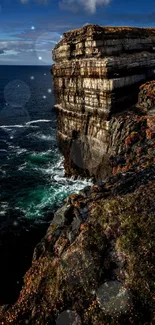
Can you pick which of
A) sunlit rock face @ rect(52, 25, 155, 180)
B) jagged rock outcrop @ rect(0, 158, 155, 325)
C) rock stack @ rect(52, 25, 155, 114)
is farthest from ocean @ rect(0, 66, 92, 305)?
rock stack @ rect(52, 25, 155, 114)

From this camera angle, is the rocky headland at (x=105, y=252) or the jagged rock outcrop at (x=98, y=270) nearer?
the jagged rock outcrop at (x=98, y=270)

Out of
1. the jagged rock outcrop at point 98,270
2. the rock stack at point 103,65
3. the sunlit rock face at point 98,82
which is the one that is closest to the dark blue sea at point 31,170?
the sunlit rock face at point 98,82

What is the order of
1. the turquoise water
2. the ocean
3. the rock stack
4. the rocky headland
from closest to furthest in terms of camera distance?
1. the rocky headland
2. the ocean
3. the rock stack
4. the turquoise water

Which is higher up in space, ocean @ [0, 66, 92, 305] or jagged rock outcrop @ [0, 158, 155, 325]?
jagged rock outcrop @ [0, 158, 155, 325]

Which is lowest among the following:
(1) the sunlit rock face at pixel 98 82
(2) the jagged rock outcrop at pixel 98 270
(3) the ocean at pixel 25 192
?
(3) the ocean at pixel 25 192

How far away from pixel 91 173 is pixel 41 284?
23580mm

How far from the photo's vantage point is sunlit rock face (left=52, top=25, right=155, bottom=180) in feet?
87.4

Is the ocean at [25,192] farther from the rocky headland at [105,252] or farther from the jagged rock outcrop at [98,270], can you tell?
the jagged rock outcrop at [98,270]

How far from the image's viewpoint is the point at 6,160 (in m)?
50.4

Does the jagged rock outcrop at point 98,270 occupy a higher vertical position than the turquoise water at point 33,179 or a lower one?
higher

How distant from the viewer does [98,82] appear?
89.5ft

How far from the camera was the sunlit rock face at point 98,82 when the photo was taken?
87.4ft

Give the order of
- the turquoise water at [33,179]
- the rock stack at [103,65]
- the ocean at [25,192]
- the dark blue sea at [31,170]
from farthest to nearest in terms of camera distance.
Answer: the dark blue sea at [31,170], the turquoise water at [33,179], the rock stack at [103,65], the ocean at [25,192]

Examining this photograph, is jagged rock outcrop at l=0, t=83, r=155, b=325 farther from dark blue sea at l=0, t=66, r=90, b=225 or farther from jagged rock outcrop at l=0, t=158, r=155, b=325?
dark blue sea at l=0, t=66, r=90, b=225
